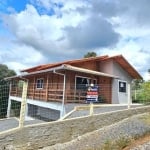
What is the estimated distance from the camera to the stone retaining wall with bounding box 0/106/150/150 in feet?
30.1

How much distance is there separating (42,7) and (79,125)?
6.15m

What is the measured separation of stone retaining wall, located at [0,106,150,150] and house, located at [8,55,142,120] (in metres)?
5.64

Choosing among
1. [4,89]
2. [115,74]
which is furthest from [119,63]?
[4,89]

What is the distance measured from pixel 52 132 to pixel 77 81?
1087 centimetres

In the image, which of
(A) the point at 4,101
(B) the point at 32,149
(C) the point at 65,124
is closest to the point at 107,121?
(C) the point at 65,124

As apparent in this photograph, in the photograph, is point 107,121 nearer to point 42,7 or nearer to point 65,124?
point 65,124

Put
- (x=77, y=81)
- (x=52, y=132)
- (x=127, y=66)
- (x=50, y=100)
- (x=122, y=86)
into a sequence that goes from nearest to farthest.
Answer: (x=52, y=132) → (x=50, y=100) → (x=77, y=81) → (x=127, y=66) → (x=122, y=86)

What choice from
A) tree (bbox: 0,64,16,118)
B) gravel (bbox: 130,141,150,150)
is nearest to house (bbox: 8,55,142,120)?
tree (bbox: 0,64,16,118)

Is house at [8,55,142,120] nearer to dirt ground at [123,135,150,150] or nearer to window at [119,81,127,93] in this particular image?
window at [119,81,127,93]

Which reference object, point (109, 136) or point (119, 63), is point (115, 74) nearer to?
point (119, 63)

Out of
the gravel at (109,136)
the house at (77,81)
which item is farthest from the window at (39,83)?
the gravel at (109,136)

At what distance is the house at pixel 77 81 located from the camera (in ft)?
62.9

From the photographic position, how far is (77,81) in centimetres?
2100

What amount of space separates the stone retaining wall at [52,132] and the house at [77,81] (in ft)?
18.5
